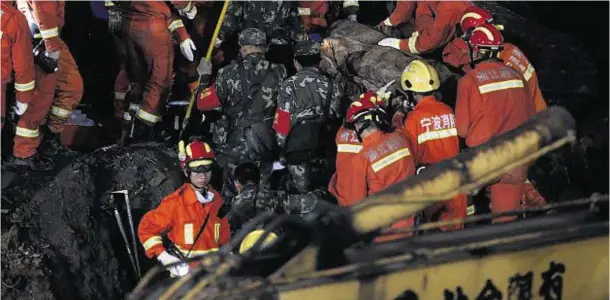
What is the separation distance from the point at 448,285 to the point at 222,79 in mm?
4142

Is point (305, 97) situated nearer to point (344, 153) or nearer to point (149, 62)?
point (344, 153)

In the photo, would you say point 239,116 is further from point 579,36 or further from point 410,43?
point 579,36

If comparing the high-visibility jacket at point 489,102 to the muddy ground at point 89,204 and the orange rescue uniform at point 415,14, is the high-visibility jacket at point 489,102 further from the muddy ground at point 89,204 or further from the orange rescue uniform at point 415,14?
the orange rescue uniform at point 415,14

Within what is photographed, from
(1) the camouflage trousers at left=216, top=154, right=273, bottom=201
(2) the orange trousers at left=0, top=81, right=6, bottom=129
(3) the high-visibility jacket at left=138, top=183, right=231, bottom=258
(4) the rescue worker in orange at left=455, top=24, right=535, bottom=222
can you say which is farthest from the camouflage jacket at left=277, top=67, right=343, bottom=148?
(2) the orange trousers at left=0, top=81, right=6, bottom=129

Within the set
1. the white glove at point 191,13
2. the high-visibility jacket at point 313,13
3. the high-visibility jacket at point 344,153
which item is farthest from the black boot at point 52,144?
the high-visibility jacket at point 313,13

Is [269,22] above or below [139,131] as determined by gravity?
above

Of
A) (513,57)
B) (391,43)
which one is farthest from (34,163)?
(513,57)

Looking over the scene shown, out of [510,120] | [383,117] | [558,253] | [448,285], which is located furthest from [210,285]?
[510,120]

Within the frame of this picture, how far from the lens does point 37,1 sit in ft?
22.5

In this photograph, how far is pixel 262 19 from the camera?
8.77 m

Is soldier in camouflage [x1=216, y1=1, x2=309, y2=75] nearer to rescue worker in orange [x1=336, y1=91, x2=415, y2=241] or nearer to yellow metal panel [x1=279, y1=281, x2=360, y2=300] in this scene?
rescue worker in orange [x1=336, y1=91, x2=415, y2=241]

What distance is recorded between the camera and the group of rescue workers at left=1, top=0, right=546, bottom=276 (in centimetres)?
571

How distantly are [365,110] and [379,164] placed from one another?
16.5 inches

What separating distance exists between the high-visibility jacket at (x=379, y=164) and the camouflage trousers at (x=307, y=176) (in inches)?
61.3
